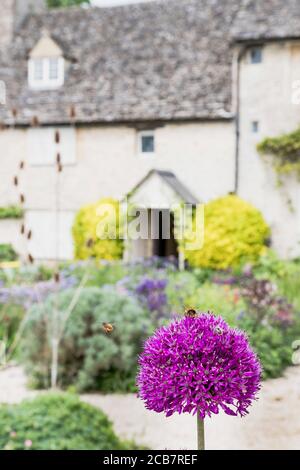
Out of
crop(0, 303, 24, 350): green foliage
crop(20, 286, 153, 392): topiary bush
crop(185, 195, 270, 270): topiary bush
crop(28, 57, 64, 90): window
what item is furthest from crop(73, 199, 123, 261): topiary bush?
crop(20, 286, 153, 392): topiary bush

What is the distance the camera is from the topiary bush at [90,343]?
3.03 m

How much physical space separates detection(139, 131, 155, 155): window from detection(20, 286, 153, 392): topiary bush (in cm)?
252

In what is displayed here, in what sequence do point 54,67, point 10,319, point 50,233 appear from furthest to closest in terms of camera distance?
point 54,67, point 50,233, point 10,319

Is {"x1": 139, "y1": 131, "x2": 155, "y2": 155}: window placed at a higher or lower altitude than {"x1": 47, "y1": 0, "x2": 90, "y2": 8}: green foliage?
lower

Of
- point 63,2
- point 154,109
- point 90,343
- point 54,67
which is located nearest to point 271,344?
point 90,343

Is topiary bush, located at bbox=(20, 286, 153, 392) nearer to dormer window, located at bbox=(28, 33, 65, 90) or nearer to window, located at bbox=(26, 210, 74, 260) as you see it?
window, located at bbox=(26, 210, 74, 260)

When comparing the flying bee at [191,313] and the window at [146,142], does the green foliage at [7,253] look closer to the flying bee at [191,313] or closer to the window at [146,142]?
the window at [146,142]

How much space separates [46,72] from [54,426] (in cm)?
479

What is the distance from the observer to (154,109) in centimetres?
548

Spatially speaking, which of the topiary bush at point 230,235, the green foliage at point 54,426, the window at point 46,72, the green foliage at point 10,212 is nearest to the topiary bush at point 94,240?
the green foliage at point 10,212

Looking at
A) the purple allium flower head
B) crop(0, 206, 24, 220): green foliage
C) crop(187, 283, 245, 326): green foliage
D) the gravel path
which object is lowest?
the gravel path

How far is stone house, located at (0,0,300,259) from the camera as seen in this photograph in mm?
5023

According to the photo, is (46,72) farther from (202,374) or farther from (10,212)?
(202,374)

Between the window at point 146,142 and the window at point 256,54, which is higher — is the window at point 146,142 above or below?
below
